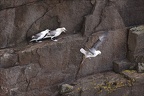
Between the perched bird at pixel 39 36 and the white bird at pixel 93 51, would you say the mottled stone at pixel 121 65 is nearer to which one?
the white bird at pixel 93 51

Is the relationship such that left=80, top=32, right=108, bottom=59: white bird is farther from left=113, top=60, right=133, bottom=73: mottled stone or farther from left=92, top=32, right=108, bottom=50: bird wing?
left=113, top=60, right=133, bottom=73: mottled stone

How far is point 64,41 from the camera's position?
17.8 feet

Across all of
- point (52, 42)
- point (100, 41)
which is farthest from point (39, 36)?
point (100, 41)

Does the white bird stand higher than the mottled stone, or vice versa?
the white bird

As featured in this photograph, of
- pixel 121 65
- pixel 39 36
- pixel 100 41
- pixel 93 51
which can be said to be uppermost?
pixel 39 36

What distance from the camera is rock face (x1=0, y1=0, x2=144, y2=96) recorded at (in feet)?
16.9

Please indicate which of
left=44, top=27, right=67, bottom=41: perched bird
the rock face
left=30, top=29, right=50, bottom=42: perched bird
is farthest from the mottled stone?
left=30, top=29, right=50, bottom=42: perched bird

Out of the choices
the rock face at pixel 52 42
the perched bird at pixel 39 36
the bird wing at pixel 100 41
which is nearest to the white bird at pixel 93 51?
the bird wing at pixel 100 41

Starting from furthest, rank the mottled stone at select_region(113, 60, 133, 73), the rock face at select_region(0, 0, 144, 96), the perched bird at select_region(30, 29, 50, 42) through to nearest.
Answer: the mottled stone at select_region(113, 60, 133, 73) < the perched bird at select_region(30, 29, 50, 42) < the rock face at select_region(0, 0, 144, 96)

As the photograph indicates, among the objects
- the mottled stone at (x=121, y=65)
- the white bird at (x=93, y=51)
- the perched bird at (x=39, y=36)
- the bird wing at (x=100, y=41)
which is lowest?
the mottled stone at (x=121, y=65)

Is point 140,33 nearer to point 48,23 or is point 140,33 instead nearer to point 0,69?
point 48,23

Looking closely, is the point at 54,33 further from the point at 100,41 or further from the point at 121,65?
the point at 121,65

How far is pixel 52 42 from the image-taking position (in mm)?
5348

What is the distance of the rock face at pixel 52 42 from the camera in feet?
16.9
